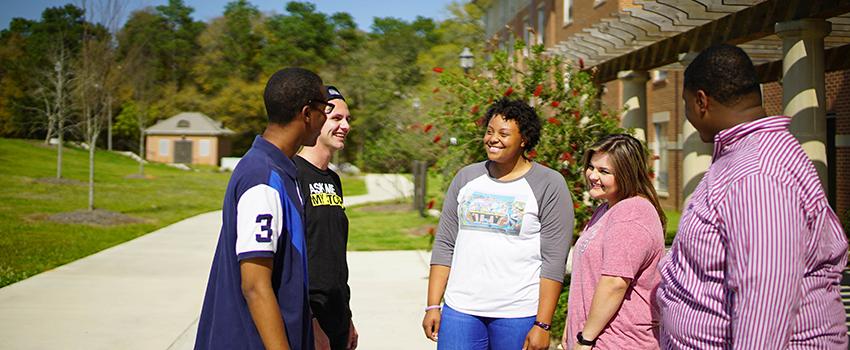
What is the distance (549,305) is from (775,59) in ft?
35.2

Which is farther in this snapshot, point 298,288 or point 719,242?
point 298,288

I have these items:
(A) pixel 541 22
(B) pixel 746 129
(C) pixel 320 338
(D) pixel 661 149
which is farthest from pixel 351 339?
(A) pixel 541 22

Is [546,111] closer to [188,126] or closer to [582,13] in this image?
[582,13]

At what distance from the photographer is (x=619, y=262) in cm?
310

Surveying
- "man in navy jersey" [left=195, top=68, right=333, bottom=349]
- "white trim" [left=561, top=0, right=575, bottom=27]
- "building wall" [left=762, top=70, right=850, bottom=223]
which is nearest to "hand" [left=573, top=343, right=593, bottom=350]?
"man in navy jersey" [left=195, top=68, right=333, bottom=349]

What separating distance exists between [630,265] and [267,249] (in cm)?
146

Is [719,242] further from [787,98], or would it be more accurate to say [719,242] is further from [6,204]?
[6,204]

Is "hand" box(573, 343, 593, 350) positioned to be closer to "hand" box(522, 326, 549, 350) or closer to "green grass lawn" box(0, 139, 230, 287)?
"hand" box(522, 326, 549, 350)

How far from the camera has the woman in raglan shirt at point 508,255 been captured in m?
3.70

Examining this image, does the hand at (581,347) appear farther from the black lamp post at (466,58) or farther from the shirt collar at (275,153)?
the black lamp post at (466,58)

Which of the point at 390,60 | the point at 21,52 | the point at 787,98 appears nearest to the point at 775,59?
the point at 787,98

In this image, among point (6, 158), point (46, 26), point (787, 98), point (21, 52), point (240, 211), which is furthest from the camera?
point (46, 26)

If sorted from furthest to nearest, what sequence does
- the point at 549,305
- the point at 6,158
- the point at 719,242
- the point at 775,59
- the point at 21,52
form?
the point at 21,52, the point at 6,158, the point at 775,59, the point at 549,305, the point at 719,242

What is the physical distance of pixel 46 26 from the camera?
220ft
